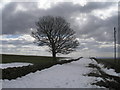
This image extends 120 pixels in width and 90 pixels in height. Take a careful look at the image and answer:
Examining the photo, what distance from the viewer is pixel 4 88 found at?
11.9 m

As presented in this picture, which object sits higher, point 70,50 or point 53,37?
point 53,37

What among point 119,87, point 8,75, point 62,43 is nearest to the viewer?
point 119,87

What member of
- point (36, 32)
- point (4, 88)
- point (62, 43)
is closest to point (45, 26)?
point (36, 32)

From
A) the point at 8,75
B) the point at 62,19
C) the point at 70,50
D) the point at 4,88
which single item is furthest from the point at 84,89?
the point at 62,19

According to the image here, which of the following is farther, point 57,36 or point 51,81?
point 57,36

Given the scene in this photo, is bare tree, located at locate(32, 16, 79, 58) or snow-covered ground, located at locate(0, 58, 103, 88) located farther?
bare tree, located at locate(32, 16, 79, 58)

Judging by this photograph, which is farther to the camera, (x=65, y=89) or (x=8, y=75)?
(x=8, y=75)

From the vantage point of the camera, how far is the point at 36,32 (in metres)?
45.3

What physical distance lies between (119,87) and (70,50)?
31017mm

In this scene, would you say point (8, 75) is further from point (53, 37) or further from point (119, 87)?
point (53, 37)

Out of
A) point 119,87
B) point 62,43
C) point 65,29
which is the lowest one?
point 119,87

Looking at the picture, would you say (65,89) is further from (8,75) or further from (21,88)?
(8,75)

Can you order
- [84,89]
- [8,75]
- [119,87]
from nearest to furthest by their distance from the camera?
[84,89] → [119,87] → [8,75]

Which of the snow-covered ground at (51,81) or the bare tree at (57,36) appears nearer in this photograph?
the snow-covered ground at (51,81)
